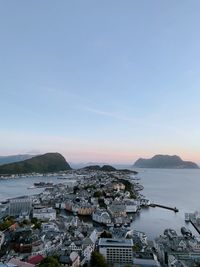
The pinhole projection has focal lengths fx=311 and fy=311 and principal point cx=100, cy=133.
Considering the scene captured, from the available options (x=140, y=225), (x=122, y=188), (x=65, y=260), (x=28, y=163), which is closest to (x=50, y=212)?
(x=140, y=225)

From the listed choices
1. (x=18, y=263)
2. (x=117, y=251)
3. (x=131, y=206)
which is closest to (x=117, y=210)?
(x=131, y=206)

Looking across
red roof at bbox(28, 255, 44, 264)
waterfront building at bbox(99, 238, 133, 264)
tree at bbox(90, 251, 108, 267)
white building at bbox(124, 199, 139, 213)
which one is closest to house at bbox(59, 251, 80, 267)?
tree at bbox(90, 251, 108, 267)

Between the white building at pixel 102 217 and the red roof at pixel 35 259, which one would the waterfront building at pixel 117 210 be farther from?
the red roof at pixel 35 259

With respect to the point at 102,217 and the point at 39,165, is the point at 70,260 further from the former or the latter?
the point at 39,165

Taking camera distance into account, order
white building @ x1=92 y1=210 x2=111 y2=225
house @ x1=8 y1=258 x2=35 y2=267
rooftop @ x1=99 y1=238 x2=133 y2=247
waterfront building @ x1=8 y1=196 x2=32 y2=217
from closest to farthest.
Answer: house @ x1=8 y1=258 x2=35 y2=267 → rooftop @ x1=99 y1=238 x2=133 y2=247 → white building @ x1=92 y1=210 x2=111 y2=225 → waterfront building @ x1=8 y1=196 x2=32 y2=217

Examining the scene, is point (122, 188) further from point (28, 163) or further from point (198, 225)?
point (28, 163)

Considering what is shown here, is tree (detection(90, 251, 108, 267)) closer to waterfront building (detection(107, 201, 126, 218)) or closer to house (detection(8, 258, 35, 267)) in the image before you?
house (detection(8, 258, 35, 267))

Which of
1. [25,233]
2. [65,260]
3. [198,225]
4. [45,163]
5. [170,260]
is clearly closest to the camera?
[65,260]
